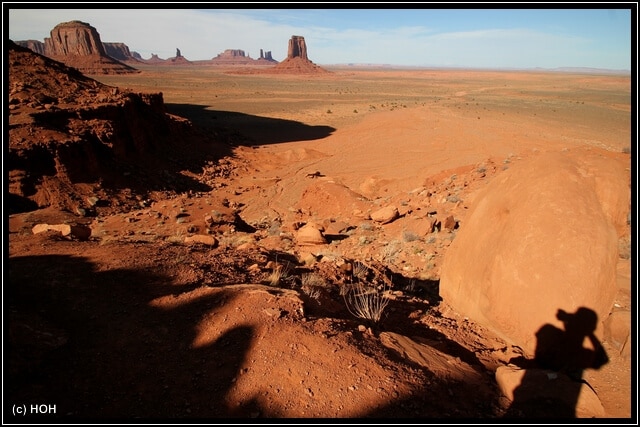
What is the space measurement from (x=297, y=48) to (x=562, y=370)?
456 feet

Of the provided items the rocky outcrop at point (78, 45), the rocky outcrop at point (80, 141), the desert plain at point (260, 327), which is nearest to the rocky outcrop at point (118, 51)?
the rocky outcrop at point (78, 45)

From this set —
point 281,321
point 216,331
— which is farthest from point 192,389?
point 281,321

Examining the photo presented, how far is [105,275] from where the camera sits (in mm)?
4766

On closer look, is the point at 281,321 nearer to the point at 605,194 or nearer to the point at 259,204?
the point at 605,194

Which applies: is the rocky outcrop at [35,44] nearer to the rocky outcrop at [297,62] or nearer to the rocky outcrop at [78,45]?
the rocky outcrop at [78,45]

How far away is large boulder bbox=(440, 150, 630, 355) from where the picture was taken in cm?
368

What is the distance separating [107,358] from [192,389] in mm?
944

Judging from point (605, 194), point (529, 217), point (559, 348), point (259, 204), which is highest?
point (605, 194)

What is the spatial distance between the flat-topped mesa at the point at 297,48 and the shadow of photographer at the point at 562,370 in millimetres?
136523

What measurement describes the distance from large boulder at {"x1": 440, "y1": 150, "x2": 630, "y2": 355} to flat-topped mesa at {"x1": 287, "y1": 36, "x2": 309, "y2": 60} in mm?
135176

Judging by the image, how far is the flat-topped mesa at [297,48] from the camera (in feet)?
413

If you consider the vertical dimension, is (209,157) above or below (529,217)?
below

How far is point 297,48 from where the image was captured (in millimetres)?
128000

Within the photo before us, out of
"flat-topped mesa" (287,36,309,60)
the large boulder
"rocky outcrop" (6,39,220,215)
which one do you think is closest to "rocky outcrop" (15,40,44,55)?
"flat-topped mesa" (287,36,309,60)
